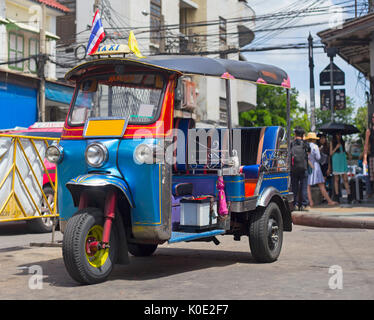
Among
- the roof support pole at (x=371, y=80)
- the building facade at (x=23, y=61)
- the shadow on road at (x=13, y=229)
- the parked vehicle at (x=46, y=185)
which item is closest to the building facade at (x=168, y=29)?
the building facade at (x=23, y=61)

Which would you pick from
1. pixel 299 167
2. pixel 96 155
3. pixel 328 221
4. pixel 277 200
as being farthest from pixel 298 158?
pixel 96 155

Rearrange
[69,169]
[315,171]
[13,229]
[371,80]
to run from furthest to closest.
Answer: [371,80] → [315,171] → [13,229] → [69,169]

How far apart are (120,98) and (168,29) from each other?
20988mm

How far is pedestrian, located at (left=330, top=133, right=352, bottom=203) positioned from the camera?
54.2ft

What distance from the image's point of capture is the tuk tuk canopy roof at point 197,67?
6.84 meters

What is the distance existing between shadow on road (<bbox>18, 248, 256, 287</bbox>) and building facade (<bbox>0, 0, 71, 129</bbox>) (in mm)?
17822

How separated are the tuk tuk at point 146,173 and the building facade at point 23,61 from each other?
18.5m

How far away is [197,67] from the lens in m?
7.03

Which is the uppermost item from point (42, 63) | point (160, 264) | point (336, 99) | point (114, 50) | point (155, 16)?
point (155, 16)

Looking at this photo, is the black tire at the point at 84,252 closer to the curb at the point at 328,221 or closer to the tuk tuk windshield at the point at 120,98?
the tuk tuk windshield at the point at 120,98

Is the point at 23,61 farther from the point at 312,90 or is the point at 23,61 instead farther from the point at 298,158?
the point at 298,158

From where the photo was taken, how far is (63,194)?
7.05 meters

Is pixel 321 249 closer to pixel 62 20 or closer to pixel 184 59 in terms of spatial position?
pixel 184 59

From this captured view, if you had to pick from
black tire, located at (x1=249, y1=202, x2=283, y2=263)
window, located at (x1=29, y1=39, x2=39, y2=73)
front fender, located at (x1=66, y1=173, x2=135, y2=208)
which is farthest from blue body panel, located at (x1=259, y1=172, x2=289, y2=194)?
window, located at (x1=29, y1=39, x2=39, y2=73)
